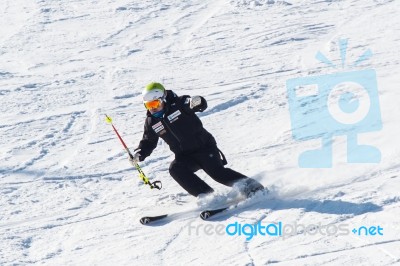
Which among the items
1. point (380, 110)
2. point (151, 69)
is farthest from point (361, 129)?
point (151, 69)

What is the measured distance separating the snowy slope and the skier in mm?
217

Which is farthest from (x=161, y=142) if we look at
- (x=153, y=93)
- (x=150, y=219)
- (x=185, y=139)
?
(x=150, y=219)

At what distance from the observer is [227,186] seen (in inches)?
276

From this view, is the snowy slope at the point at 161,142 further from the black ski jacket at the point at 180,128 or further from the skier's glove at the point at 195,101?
the skier's glove at the point at 195,101

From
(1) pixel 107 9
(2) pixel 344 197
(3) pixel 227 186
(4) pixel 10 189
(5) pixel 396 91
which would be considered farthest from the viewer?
(1) pixel 107 9

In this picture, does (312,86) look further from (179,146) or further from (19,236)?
(19,236)

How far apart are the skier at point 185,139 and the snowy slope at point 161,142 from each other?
0.71 ft

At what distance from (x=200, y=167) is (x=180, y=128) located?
446mm

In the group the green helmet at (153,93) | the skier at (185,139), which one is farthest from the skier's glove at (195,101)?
the green helmet at (153,93)

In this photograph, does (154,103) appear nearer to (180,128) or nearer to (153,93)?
(153,93)

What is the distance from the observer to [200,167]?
7.02 m

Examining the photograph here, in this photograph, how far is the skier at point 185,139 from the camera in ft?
22.5

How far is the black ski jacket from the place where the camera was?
6.95m

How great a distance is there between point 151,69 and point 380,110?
191 inches
